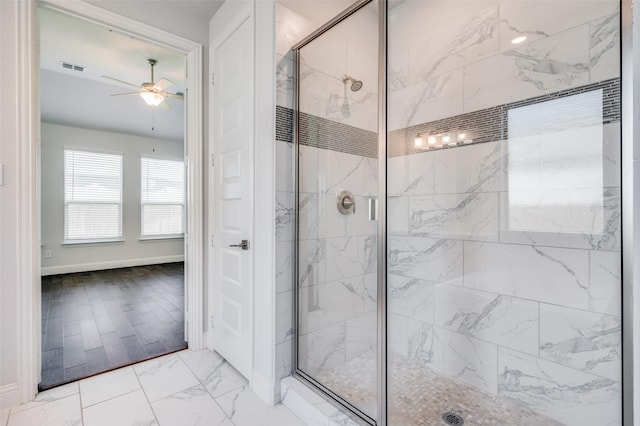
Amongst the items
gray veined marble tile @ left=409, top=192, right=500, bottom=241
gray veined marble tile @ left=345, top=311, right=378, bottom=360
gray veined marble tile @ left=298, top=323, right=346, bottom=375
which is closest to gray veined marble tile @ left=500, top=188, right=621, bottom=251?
gray veined marble tile @ left=409, top=192, right=500, bottom=241

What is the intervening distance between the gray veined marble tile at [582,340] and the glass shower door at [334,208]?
0.92 metres

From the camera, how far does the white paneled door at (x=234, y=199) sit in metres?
2.00

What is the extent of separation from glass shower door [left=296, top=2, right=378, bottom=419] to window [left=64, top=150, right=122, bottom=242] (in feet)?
18.1

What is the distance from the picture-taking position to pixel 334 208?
198cm

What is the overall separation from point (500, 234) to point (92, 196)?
21.5 ft

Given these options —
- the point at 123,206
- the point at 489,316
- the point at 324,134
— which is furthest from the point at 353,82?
the point at 123,206

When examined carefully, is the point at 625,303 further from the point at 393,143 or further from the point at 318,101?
the point at 318,101

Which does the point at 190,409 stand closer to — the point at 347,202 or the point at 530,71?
the point at 347,202

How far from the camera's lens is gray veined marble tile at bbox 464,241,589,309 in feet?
4.94

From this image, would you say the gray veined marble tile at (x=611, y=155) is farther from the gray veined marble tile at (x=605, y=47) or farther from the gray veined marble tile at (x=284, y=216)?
the gray veined marble tile at (x=284, y=216)

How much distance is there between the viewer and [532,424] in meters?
1.57

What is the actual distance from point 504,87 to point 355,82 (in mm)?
863

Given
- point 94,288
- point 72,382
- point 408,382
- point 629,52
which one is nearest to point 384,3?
point 629,52

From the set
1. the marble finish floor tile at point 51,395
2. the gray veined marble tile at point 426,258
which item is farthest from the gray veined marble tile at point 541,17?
the marble finish floor tile at point 51,395
